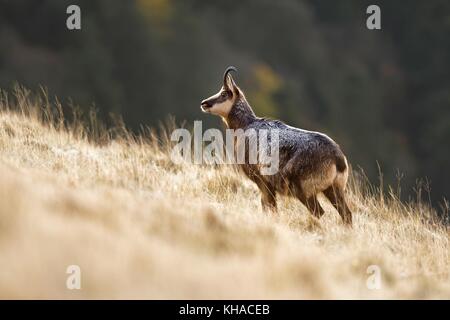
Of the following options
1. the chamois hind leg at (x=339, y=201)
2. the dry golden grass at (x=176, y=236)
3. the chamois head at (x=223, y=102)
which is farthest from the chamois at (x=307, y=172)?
the chamois head at (x=223, y=102)

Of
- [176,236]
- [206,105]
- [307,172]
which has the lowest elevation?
[176,236]

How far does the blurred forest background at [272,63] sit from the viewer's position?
44.9 metres

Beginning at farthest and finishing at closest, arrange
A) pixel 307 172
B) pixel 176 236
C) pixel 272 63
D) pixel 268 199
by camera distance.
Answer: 1. pixel 272 63
2. pixel 268 199
3. pixel 307 172
4. pixel 176 236

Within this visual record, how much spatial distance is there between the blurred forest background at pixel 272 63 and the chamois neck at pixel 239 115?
27.6 meters

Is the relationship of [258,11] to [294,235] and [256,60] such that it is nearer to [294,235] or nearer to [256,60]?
[256,60]

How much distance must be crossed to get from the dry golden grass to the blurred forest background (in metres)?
27.7

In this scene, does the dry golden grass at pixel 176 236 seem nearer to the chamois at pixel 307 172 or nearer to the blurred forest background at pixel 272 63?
the chamois at pixel 307 172

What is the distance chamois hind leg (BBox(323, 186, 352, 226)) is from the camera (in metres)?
9.27

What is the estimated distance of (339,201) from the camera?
9.33 metres

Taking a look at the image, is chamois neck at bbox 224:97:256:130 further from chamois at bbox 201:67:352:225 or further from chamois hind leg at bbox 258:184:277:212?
chamois hind leg at bbox 258:184:277:212

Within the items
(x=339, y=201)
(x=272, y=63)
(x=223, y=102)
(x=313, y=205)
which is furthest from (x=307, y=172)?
(x=272, y=63)

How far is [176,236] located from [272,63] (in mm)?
54097

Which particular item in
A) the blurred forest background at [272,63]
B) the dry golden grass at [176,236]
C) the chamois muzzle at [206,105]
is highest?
the blurred forest background at [272,63]

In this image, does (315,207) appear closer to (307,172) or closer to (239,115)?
(307,172)
